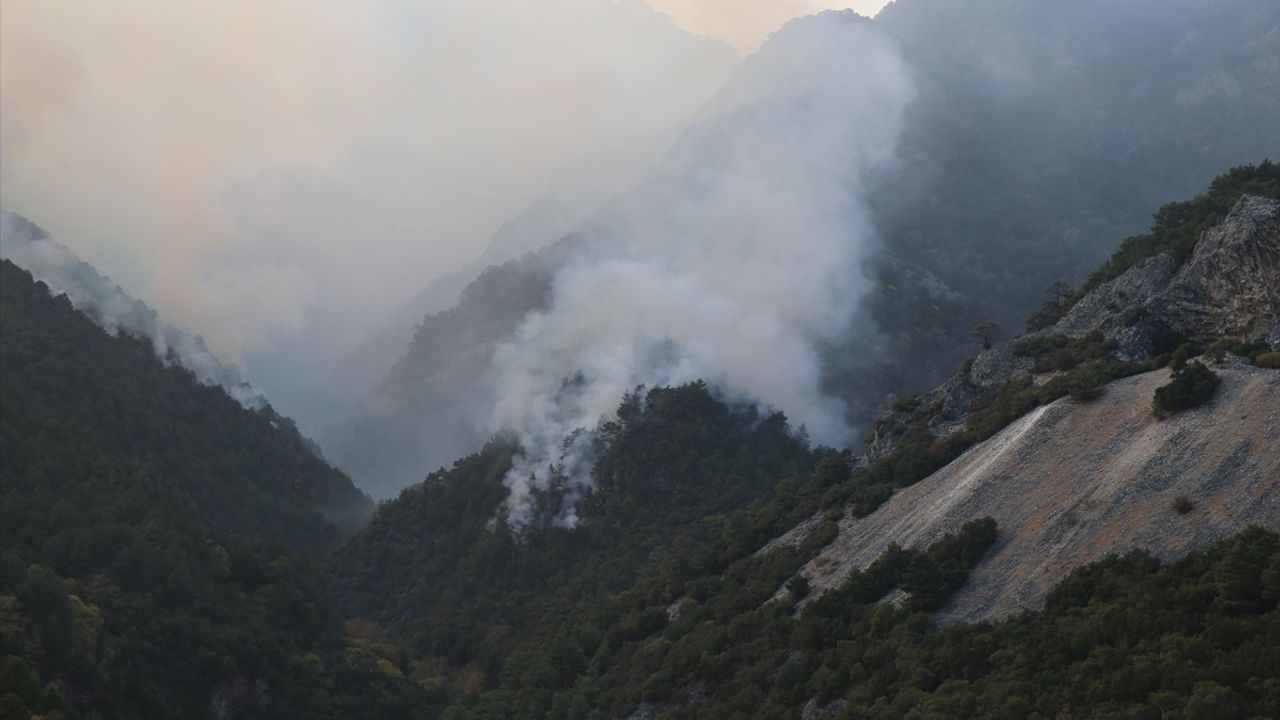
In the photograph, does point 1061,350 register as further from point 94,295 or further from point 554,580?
point 94,295

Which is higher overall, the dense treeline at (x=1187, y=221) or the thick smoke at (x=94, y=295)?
the thick smoke at (x=94, y=295)

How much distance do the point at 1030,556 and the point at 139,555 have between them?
72630mm

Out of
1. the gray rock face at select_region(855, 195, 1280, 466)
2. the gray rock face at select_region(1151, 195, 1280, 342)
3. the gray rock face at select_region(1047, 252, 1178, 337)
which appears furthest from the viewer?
the gray rock face at select_region(1047, 252, 1178, 337)

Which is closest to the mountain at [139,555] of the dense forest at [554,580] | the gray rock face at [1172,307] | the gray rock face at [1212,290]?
the dense forest at [554,580]

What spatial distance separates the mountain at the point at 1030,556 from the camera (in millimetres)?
37750

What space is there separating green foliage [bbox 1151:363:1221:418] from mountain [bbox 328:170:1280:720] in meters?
0.10

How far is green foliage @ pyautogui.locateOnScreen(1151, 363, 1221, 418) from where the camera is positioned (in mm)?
52594

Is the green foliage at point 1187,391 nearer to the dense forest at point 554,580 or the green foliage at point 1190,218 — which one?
the dense forest at point 554,580

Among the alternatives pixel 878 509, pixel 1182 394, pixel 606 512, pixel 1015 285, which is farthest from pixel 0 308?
pixel 1015 285

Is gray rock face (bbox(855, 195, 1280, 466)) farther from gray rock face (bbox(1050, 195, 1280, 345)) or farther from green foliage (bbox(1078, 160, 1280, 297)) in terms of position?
green foliage (bbox(1078, 160, 1280, 297))

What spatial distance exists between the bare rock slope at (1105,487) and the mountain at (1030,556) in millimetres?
128

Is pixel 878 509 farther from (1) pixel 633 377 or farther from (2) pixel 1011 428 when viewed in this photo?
(1) pixel 633 377

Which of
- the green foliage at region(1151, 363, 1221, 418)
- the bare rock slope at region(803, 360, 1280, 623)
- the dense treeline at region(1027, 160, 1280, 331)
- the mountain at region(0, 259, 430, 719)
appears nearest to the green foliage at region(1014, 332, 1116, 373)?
the bare rock slope at region(803, 360, 1280, 623)

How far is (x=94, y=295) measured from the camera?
158000 mm
